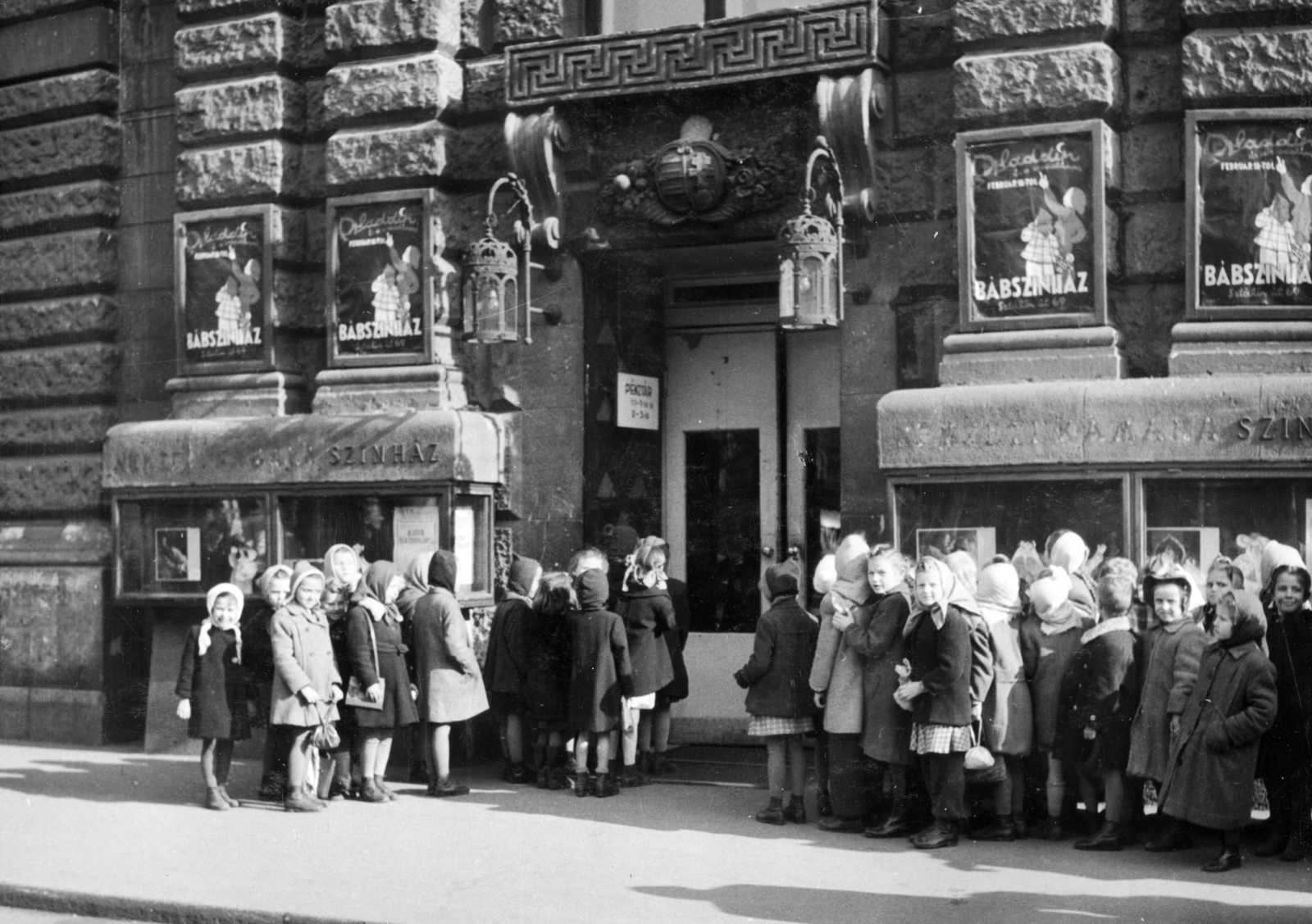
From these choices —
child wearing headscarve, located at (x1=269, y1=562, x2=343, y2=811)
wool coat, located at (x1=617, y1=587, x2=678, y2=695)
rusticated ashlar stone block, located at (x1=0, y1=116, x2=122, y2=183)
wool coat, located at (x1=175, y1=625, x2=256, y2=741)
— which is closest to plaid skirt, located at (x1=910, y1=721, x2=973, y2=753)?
wool coat, located at (x1=617, y1=587, x2=678, y2=695)

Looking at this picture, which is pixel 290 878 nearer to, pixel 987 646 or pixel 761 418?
pixel 987 646

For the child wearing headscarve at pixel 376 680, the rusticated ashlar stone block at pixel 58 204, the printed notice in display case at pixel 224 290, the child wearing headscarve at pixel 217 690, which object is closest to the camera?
the child wearing headscarve at pixel 217 690

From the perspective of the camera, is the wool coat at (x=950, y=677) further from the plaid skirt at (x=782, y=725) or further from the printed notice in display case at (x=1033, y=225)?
the printed notice in display case at (x=1033, y=225)

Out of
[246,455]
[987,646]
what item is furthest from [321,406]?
[987,646]

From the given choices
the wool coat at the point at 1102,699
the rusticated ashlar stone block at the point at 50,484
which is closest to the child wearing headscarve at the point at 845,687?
the wool coat at the point at 1102,699

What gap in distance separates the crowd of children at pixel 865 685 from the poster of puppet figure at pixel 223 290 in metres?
2.24

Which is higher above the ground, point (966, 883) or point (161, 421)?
point (161, 421)

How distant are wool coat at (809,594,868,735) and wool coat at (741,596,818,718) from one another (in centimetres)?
16

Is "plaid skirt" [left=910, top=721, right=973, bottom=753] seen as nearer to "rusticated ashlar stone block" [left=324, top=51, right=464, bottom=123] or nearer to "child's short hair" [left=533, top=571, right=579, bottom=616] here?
"child's short hair" [left=533, top=571, right=579, bottom=616]

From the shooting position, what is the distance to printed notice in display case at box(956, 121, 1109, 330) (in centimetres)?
1035

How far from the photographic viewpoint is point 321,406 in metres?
12.9

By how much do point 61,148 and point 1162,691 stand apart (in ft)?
33.9

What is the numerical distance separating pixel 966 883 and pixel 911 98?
5.50 m

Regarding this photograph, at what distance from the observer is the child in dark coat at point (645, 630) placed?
36.9 feet
